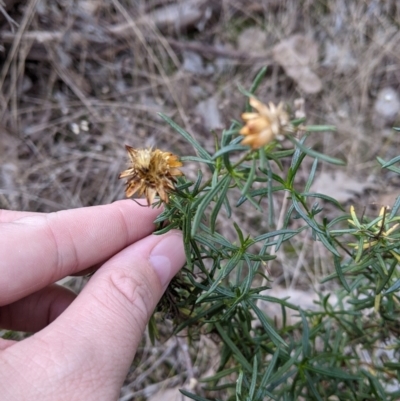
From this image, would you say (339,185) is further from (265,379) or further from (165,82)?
(265,379)

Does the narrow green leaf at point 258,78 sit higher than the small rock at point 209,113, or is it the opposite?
the narrow green leaf at point 258,78

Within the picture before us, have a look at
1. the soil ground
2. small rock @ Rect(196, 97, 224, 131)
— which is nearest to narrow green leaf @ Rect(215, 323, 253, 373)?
the soil ground

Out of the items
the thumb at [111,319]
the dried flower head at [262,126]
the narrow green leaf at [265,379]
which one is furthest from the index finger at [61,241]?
the dried flower head at [262,126]

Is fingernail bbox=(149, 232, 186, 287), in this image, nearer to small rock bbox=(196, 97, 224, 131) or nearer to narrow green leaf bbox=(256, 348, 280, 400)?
narrow green leaf bbox=(256, 348, 280, 400)

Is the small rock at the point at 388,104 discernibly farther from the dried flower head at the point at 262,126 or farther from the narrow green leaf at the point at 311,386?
the dried flower head at the point at 262,126

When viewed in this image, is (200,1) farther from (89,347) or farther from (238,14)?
(89,347)
